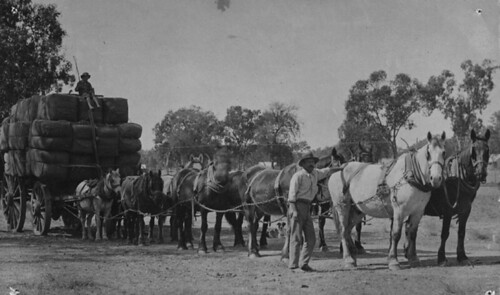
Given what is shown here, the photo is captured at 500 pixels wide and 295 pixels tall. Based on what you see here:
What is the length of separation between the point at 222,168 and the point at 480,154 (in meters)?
5.79

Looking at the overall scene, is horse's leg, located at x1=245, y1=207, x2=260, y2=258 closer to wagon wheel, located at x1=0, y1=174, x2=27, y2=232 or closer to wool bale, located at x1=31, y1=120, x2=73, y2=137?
wool bale, located at x1=31, y1=120, x2=73, y2=137

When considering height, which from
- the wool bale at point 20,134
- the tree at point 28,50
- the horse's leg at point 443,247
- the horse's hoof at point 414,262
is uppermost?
the tree at point 28,50

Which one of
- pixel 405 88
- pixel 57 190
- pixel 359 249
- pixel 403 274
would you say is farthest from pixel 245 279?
pixel 405 88

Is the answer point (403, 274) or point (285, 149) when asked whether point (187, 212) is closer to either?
point (403, 274)

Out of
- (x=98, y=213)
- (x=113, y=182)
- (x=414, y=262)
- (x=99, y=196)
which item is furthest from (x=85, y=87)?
(x=414, y=262)

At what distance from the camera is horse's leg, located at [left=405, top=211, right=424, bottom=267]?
10930 millimetres

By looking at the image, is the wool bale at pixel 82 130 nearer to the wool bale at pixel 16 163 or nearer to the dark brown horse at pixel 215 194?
the wool bale at pixel 16 163

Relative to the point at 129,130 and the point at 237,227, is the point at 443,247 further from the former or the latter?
the point at 129,130

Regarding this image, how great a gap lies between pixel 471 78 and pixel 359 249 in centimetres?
Result: 3176

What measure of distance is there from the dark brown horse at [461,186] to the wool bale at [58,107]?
979cm

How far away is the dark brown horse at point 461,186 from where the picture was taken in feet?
35.3

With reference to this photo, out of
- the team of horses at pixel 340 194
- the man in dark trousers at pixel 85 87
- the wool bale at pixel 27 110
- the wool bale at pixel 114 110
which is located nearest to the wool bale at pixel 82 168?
the team of horses at pixel 340 194

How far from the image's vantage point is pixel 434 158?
10297 mm

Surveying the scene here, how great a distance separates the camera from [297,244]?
10820 millimetres
